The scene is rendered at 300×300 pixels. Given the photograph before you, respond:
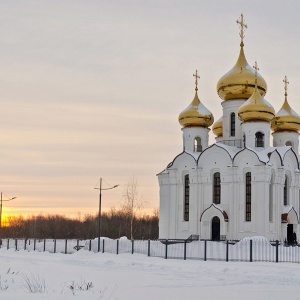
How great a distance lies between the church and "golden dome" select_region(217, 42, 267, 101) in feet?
0.23

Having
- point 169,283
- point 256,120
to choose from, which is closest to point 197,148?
point 256,120

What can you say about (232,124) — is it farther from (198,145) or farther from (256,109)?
(256,109)

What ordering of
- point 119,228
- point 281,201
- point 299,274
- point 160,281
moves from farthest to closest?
point 119,228 < point 281,201 < point 299,274 < point 160,281

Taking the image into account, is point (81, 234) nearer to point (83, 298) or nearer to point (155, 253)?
point (155, 253)

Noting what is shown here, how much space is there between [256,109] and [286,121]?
5.20 metres

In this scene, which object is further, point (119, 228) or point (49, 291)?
point (119, 228)

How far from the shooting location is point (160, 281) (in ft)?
54.3

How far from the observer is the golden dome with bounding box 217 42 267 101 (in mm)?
41188

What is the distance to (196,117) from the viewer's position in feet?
141

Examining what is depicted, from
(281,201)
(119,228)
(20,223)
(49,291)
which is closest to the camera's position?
(49,291)

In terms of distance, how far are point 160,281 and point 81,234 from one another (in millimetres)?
86936

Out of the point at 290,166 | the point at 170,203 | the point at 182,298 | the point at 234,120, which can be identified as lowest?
the point at 182,298

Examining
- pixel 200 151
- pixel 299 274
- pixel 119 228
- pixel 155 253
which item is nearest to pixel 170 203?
pixel 200 151

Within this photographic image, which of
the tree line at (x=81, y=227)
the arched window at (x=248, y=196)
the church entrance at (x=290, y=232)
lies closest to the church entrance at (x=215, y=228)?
the arched window at (x=248, y=196)
